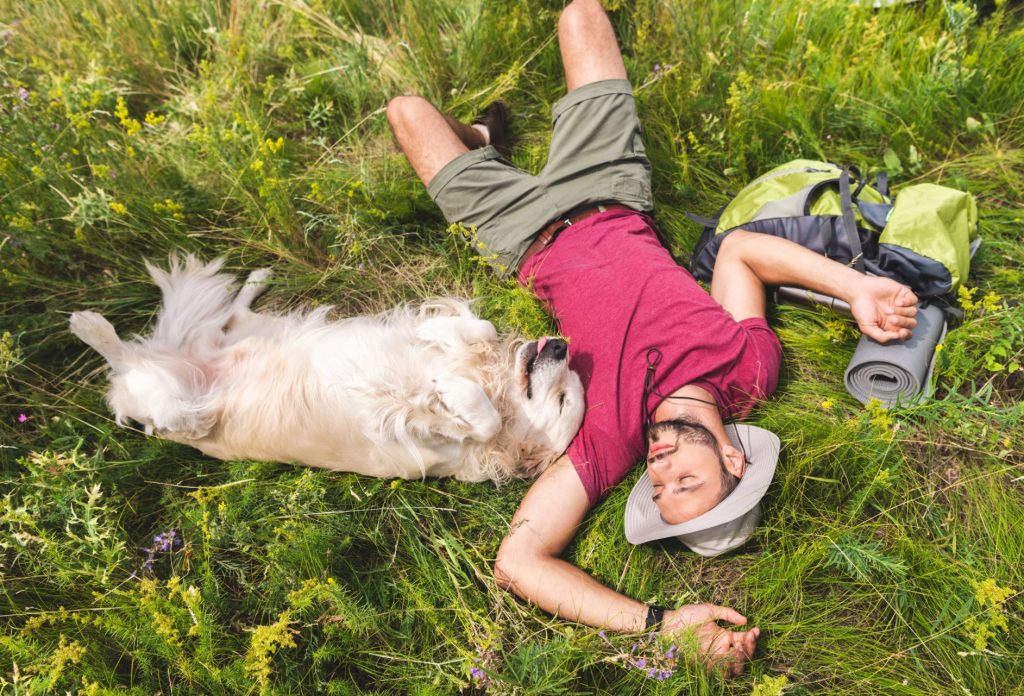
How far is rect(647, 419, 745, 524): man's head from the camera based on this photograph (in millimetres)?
2164

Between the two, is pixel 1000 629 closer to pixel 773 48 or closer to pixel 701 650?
pixel 701 650

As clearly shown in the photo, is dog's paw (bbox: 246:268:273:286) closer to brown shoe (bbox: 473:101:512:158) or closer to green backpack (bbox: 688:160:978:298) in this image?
brown shoe (bbox: 473:101:512:158)

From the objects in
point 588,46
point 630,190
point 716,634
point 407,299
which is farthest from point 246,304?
point 716,634

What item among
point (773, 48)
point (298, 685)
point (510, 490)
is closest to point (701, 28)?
point (773, 48)

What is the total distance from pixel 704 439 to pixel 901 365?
0.88 m

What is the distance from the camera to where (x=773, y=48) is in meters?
3.30

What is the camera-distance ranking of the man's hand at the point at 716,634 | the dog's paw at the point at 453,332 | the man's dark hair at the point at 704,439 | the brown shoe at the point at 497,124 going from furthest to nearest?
the brown shoe at the point at 497,124
the dog's paw at the point at 453,332
the man's dark hair at the point at 704,439
the man's hand at the point at 716,634

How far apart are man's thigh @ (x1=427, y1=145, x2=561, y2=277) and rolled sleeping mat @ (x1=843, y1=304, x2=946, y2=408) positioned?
1470 mm

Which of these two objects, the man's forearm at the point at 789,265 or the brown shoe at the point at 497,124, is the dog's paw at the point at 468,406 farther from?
the brown shoe at the point at 497,124

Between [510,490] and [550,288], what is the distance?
0.92 meters

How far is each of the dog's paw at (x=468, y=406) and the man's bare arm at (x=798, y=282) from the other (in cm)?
120

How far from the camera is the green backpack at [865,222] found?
8.16 ft

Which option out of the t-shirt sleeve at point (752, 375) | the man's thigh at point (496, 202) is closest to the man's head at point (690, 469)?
the t-shirt sleeve at point (752, 375)

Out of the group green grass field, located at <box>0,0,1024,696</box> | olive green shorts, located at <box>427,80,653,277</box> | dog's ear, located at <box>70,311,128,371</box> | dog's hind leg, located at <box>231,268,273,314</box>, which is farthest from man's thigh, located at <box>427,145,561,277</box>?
dog's ear, located at <box>70,311,128,371</box>
